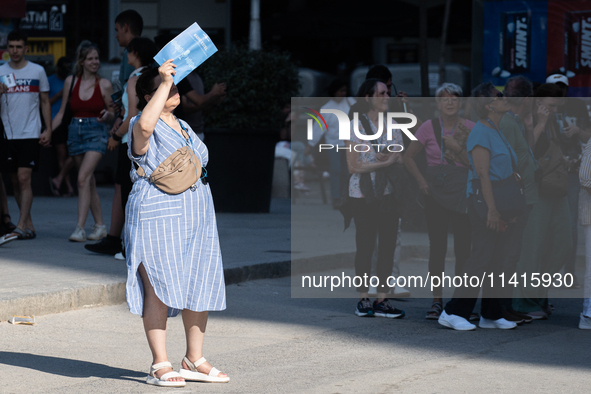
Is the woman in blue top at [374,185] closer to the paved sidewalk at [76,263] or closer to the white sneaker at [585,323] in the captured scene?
the white sneaker at [585,323]

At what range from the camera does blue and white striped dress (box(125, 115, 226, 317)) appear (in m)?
4.23

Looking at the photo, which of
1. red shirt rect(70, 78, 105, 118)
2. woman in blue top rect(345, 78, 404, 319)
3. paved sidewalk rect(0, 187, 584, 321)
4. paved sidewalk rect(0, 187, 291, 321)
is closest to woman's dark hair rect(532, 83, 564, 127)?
woman in blue top rect(345, 78, 404, 319)

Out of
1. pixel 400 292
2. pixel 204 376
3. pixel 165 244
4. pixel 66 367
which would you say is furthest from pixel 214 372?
pixel 400 292

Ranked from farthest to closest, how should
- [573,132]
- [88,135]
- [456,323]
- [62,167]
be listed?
1. [62,167]
2. [88,135]
3. [573,132]
4. [456,323]

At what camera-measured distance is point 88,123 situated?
8.21m

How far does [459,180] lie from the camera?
612 cm

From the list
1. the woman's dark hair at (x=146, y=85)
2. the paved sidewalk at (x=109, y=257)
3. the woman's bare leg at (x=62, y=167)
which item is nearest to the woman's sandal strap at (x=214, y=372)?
the woman's dark hair at (x=146, y=85)

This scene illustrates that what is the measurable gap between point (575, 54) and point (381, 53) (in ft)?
42.5

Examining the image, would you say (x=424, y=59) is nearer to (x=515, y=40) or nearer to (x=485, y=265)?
(x=515, y=40)

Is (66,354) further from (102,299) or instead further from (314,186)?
(314,186)

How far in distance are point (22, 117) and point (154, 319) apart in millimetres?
4542

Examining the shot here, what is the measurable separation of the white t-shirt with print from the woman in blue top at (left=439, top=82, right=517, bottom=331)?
4375 millimetres

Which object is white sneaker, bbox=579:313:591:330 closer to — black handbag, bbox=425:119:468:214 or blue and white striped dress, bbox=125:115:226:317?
black handbag, bbox=425:119:468:214

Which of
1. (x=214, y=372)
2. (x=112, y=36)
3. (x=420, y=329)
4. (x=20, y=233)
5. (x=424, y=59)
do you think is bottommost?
(x=420, y=329)
